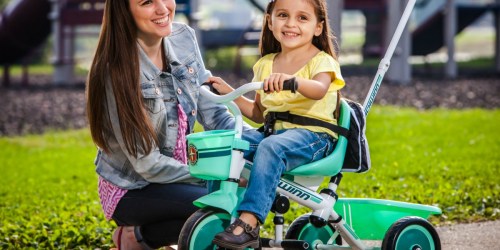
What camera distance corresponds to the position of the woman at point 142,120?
13.8 feet

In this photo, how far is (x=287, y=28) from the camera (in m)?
4.08

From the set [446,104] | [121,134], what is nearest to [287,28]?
[121,134]

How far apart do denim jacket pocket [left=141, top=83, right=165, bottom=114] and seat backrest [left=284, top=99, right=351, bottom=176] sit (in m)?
0.70

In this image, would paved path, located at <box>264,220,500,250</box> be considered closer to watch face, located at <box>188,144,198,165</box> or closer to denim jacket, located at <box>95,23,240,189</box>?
denim jacket, located at <box>95,23,240,189</box>

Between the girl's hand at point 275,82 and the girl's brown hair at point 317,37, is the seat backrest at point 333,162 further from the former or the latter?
the girl's hand at point 275,82

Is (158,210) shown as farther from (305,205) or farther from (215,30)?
(215,30)

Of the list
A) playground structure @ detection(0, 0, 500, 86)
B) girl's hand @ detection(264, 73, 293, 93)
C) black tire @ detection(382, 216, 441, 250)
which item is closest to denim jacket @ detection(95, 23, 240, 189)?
girl's hand @ detection(264, 73, 293, 93)

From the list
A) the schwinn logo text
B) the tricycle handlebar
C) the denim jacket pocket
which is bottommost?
the schwinn logo text

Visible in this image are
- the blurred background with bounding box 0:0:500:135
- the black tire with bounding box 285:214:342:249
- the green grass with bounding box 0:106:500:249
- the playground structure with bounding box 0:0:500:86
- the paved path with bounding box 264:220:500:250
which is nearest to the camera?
the black tire with bounding box 285:214:342:249

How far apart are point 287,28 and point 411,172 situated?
11.8 ft

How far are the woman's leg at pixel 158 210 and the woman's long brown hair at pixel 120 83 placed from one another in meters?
0.24

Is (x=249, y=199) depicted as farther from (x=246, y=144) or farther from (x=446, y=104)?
(x=446, y=104)

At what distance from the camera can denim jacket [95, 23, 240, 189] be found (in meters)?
4.24

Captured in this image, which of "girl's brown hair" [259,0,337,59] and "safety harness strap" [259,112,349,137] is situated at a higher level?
"girl's brown hair" [259,0,337,59]
